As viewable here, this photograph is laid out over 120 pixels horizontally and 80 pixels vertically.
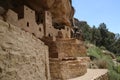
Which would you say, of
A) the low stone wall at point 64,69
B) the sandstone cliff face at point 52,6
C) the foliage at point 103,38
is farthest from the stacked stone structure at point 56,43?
the foliage at point 103,38

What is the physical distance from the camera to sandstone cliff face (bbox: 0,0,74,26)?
16.4 metres

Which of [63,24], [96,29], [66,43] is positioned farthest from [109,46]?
[66,43]

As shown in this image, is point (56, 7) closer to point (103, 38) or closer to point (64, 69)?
point (64, 69)

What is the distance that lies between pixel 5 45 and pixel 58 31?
47.4ft

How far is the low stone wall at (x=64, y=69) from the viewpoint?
30.9ft

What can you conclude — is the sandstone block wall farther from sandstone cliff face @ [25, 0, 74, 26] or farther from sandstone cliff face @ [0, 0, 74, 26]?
sandstone cliff face @ [25, 0, 74, 26]

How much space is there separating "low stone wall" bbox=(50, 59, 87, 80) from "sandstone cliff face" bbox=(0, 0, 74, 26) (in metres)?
7.13

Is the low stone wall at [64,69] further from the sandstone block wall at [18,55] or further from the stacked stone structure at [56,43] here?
the sandstone block wall at [18,55]

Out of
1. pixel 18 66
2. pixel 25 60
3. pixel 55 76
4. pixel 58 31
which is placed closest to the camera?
pixel 18 66

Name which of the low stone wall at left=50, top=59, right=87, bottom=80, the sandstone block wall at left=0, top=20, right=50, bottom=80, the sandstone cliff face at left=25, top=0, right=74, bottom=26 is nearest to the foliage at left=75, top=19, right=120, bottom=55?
the sandstone cliff face at left=25, top=0, right=74, bottom=26

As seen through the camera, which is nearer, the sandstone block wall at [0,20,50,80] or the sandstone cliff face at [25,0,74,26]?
the sandstone block wall at [0,20,50,80]

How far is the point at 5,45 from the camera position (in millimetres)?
4059

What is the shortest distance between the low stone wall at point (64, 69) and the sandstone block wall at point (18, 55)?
3.42m

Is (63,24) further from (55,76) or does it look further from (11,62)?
(11,62)
